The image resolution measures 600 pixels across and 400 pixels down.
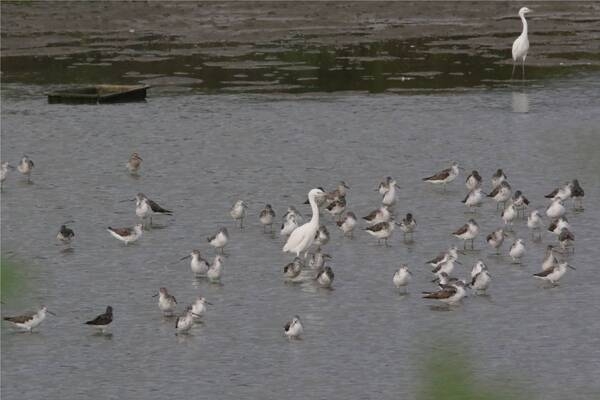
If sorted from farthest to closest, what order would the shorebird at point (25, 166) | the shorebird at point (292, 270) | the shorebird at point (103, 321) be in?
1. the shorebird at point (25, 166)
2. the shorebird at point (292, 270)
3. the shorebird at point (103, 321)

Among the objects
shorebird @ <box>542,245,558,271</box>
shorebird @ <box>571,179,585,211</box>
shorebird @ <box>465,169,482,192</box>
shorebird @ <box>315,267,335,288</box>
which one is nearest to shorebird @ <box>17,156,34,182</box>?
shorebird @ <box>465,169,482,192</box>

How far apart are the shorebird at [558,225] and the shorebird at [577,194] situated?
219 cm

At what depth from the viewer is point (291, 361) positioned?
19000mm

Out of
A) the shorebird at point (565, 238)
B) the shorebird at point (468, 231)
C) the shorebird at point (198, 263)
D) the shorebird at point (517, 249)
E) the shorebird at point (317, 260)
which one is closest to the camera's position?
the shorebird at point (198, 263)

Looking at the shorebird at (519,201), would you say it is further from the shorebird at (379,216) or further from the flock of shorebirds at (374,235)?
the shorebird at (379,216)

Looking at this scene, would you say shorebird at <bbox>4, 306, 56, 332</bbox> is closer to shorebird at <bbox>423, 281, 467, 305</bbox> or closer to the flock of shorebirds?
the flock of shorebirds

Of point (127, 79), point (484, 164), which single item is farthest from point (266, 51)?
point (484, 164)

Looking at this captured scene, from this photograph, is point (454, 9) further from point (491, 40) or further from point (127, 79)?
point (127, 79)

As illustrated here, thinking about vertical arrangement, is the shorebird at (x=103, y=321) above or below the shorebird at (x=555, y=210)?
below

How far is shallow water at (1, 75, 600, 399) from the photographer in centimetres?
1847

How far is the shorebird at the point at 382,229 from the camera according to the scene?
83.5ft

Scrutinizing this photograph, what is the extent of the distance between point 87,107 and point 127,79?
5134 mm

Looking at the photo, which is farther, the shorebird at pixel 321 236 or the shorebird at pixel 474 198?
the shorebird at pixel 474 198

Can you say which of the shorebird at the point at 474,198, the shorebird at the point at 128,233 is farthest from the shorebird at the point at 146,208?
the shorebird at the point at 474,198
